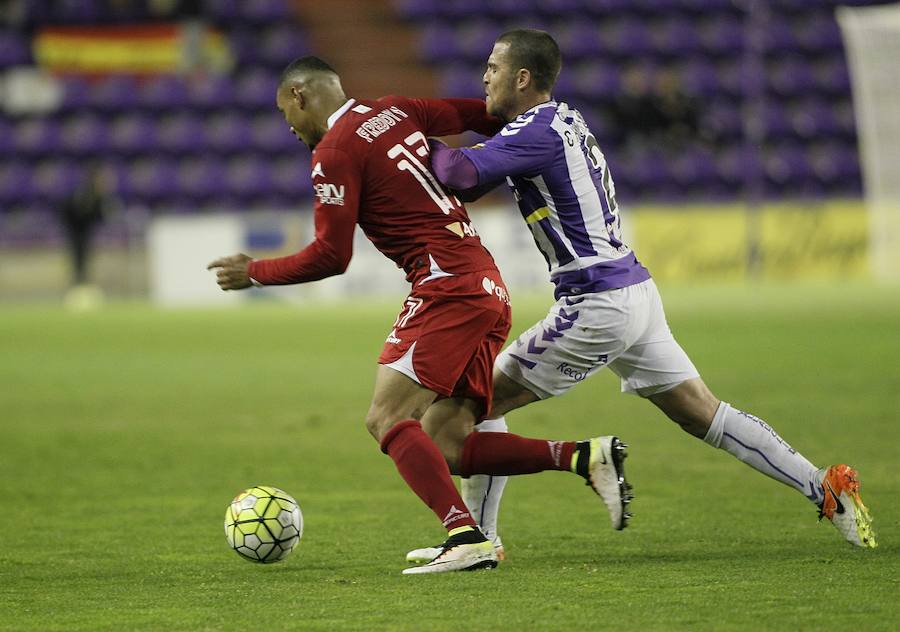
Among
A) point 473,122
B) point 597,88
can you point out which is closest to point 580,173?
point 473,122

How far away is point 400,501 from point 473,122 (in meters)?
2.00

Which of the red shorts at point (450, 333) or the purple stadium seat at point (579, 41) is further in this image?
the purple stadium seat at point (579, 41)

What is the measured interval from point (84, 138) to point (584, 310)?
24.4 meters

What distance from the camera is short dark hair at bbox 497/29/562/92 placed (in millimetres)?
5129

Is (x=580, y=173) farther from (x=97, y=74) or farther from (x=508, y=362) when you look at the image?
(x=97, y=74)

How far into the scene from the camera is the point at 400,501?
6.63m

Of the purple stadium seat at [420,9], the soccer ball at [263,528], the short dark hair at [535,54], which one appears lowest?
the soccer ball at [263,528]

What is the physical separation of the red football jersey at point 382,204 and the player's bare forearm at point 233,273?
30 millimetres

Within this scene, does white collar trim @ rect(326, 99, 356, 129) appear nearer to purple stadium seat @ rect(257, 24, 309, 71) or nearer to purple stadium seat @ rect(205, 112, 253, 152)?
purple stadium seat @ rect(205, 112, 253, 152)

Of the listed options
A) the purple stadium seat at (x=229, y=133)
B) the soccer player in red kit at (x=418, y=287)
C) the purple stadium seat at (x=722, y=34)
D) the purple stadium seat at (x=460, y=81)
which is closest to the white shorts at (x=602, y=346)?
the soccer player in red kit at (x=418, y=287)

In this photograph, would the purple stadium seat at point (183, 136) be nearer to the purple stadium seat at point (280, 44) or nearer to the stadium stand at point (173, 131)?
the stadium stand at point (173, 131)

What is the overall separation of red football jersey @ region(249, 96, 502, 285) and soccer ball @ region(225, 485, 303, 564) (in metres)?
0.80

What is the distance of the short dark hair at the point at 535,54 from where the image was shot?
16.8ft

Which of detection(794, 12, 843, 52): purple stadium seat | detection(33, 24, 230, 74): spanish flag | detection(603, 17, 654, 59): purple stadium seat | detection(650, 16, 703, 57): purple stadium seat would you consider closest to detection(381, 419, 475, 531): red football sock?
detection(603, 17, 654, 59): purple stadium seat
